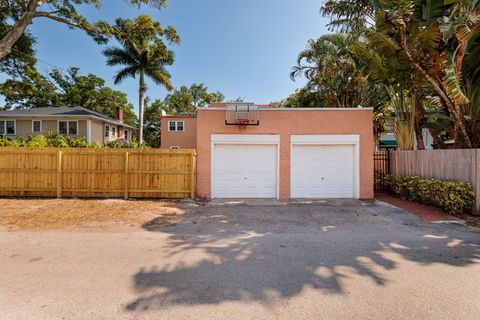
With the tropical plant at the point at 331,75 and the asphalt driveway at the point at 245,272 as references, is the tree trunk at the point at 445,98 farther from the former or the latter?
the tropical plant at the point at 331,75

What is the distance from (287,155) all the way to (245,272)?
21.0 ft

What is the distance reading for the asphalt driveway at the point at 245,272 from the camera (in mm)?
2768

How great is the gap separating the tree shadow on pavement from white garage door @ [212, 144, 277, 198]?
2212mm

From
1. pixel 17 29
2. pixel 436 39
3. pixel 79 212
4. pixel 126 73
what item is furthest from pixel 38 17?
pixel 436 39

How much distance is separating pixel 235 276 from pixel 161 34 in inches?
834

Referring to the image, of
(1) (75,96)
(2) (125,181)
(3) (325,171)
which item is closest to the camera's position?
(2) (125,181)

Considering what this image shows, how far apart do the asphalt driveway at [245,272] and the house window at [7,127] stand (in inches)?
859

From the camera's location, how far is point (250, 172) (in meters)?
9.57

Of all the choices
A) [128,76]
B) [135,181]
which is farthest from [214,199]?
[128,76]

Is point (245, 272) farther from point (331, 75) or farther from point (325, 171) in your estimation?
point (331, 75)

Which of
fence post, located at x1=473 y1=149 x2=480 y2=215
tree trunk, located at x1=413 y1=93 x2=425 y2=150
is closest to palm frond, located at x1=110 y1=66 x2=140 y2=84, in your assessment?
tree trunk, located at x1=413 y1=93 x2=425 y2=150

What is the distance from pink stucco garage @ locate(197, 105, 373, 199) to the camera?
30.7ft

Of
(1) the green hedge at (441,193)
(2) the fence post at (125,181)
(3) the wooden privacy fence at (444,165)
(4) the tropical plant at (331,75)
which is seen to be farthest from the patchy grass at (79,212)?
(4) the tropical plant at (331,75)

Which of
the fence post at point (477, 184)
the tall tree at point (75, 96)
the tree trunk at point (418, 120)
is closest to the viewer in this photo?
the fence post at point (477, 184)
